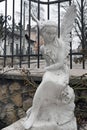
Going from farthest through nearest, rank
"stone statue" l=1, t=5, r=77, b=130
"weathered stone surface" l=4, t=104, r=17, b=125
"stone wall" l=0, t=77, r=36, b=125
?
1. "weathered stone surface" l=4, t=104, r=17, b=125
2. "stone wall" l=0, t=77, r=36, b=125
3. "stone statue" l=1, t=5, r=77, b=130

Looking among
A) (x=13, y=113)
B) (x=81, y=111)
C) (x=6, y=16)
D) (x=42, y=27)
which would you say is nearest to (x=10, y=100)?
(x=13, y=113)

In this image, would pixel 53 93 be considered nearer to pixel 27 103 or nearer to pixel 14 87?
pixel 27 103

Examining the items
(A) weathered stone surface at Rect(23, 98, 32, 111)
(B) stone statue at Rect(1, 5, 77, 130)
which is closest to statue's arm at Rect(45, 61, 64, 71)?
(B) stone statue at Rect(1, 5, 77, 130)

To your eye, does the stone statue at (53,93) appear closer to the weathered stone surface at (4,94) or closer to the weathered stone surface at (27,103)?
the weathered stone surface at (27,103)

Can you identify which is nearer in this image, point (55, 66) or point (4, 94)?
point (55, 66)

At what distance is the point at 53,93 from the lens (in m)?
2.37

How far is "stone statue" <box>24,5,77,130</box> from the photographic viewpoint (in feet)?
7.69

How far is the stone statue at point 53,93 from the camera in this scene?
234 centimetres

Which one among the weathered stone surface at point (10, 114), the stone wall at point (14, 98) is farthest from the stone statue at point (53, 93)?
the weathered stone surface at point (10, 114)

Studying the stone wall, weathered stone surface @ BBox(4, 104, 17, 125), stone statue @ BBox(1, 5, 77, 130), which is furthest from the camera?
weathered stone surface @ BBox(4, 104, 17, 125)

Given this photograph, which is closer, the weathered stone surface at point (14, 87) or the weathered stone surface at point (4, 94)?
the weathered stone surface at point (14, 87)

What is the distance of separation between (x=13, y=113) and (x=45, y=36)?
68.9 inches

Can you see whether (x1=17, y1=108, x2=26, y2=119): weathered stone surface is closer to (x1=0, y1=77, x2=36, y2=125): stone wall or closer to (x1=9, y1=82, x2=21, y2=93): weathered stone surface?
(x1=0, y1=77, x2=36, y2=125): stone wall

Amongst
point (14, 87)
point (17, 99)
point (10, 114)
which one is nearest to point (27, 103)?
point (17, 99)
